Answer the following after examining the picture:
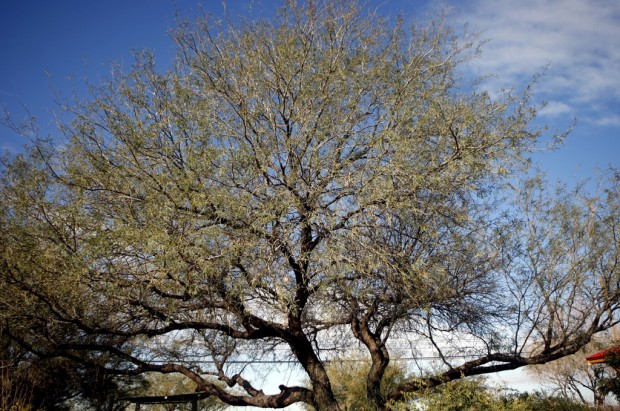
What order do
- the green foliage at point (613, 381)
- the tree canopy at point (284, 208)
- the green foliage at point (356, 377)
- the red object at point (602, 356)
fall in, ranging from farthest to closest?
1. the green foliage at point (356, 377)
2. the red object at point (602, 356)
3. the green foliage at point (613, 381)
4. the tree canopy at point (284, 208)

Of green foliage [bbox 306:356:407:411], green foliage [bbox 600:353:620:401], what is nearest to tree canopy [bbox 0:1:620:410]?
green foliage [bbox 600:353:620:401]

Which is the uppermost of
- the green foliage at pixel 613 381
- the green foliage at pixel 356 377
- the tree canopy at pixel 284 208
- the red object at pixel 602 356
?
the tree canopy at pixel 284 208

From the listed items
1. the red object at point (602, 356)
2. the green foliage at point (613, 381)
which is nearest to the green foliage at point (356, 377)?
the red object at point (602, 356)

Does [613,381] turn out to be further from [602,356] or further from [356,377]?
[356,377]

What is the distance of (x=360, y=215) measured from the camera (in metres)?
7.55

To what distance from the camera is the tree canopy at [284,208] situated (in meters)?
7.15

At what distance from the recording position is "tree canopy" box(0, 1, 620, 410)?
23.5 ft

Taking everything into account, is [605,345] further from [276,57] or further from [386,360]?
[276,57]

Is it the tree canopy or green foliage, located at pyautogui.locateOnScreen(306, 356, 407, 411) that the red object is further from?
green foliage, located at pyautogui.locateOnScreen(306, 356, 407, 411)

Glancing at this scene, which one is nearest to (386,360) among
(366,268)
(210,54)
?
(366,268)

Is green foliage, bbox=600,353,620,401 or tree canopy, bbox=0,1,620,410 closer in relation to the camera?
tree canopy, bbox=0,1,620,410

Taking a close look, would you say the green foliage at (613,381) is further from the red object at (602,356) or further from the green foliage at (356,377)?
the green foliage at (356,377)

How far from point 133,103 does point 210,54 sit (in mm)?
1677

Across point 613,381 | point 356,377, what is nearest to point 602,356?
point 613,381
